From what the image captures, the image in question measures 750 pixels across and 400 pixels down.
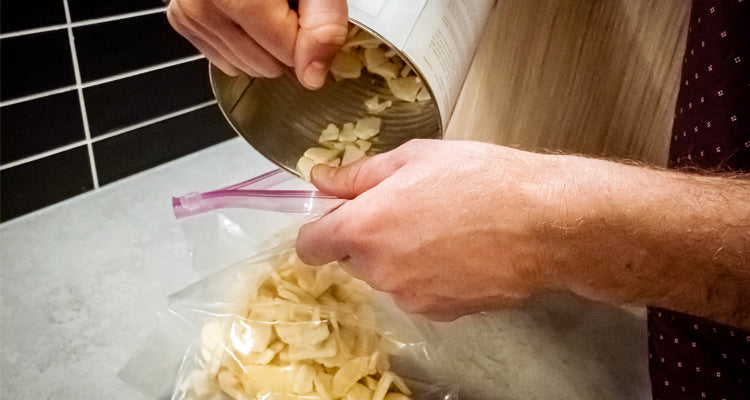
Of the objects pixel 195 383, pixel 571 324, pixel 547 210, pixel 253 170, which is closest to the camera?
pixel 547 210

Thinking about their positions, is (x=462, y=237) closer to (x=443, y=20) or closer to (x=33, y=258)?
(x=443, y=20)

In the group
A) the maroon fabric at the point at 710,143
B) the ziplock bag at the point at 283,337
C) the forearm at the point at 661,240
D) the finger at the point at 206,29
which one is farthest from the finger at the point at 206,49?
the maroon fabric at the point at 710,143

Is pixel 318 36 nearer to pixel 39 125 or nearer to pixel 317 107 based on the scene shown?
pixel 317 107

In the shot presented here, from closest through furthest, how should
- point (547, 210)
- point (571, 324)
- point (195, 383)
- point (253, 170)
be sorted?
point (547, 210)
point (195, 383)
point (571, 324)
point (253, 170)

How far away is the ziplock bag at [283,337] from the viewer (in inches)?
17.9

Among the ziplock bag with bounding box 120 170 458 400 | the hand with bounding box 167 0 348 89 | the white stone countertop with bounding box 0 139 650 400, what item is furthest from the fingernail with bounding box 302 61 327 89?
the white stone countertop with bounding box 0 139 650 400

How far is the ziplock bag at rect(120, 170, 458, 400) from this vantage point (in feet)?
1.49

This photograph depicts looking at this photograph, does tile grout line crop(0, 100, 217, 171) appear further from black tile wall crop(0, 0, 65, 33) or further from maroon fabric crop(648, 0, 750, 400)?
maroon fabric crop(648, 0, 750, 400)

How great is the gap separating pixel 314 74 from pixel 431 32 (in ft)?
0.26

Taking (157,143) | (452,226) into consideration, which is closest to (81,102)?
(157,143)

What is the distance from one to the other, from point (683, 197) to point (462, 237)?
133mm

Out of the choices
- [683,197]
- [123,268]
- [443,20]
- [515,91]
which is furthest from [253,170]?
[683,197]

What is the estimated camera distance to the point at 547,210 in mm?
364

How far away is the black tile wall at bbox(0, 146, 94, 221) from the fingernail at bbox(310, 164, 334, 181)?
0.38m
